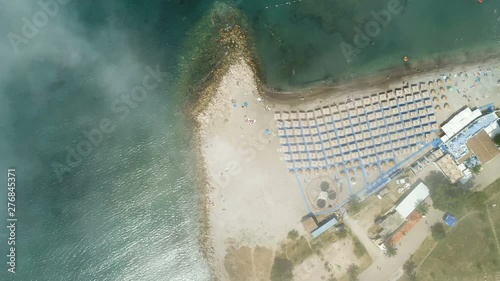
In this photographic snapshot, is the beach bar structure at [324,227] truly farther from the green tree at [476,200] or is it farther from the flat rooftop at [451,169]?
the green tree at [476,200]

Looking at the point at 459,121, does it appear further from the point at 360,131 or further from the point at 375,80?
the point at 360,131

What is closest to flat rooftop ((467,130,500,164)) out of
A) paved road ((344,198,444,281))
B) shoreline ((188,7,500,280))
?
paved road ((344,198,444,281))

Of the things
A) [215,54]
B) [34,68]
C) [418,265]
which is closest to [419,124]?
[418,265]

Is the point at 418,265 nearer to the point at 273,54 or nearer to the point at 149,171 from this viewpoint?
the point at 273,54

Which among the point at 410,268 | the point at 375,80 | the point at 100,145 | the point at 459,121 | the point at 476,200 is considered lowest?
the point at 410,268

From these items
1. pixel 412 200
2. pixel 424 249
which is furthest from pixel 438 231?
pixel 412 200

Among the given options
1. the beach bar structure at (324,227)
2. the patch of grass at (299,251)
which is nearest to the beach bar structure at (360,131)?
the beach bar structure at (324,227)
